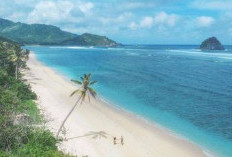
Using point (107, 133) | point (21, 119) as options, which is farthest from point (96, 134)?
point (21, 119)

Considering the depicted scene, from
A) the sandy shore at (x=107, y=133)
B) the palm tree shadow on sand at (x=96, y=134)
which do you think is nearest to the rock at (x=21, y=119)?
the sandy shore at (x=107, y=133)

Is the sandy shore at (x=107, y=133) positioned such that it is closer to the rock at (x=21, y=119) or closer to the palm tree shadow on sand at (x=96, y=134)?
the palm tree shadow on sand at (x=96, y=134)

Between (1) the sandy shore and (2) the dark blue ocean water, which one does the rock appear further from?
(2) the dark blue ocean water

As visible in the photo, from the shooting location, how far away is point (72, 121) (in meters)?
56.2

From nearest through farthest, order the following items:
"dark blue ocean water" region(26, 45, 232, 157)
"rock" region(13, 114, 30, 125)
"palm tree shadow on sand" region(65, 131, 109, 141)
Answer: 1. "rock" region(13, 114, 30, 125)
2. "palm tree shadow on sand" region(65, 131, 109, 141)
3. "dark blue ocean water" region(26, 45, 232, 157)

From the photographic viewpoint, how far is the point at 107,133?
169ft

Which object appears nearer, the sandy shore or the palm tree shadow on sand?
the sandy shore

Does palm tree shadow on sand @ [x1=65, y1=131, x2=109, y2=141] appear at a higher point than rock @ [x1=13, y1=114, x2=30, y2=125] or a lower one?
lower

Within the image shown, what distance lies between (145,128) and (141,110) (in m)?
11.9

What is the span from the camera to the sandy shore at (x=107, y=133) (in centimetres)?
4488

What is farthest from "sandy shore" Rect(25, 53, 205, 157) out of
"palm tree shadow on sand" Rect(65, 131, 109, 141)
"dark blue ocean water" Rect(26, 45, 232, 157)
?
"dark blue ocean water" Rect(26, 45, 232, 157)

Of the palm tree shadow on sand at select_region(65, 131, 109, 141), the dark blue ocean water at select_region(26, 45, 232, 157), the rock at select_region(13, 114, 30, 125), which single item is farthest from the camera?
the dark blue ocean water at select_region(26, 45, 232, 157)

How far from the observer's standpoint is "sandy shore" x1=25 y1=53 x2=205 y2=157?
44.9 meters

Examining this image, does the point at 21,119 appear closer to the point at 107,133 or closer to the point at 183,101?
the point at 107,133
